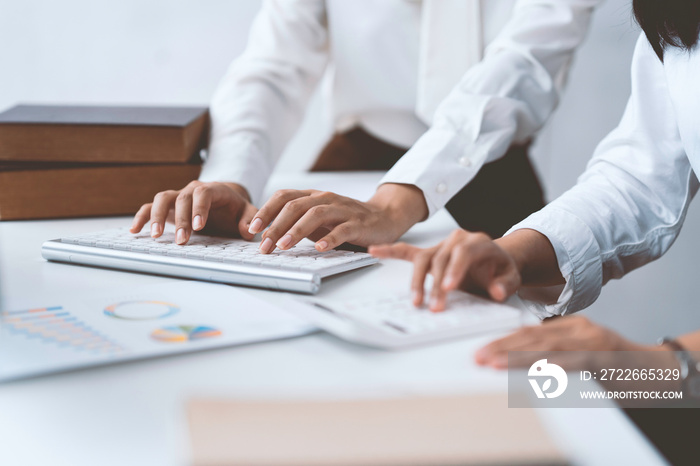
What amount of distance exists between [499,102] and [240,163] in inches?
15.1

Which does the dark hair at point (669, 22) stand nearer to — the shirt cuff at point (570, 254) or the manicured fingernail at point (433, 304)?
the shirt cuff at point (570, 254)

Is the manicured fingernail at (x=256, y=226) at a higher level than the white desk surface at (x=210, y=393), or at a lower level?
higher

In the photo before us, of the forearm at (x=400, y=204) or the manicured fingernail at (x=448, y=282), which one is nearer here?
the manicured fingernail at (x=448, y=282)

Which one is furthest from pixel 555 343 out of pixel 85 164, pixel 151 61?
pixel 151 61

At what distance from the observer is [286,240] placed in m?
0.63

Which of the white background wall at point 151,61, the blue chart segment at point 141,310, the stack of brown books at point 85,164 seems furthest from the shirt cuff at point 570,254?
the white background wall at point 151,61

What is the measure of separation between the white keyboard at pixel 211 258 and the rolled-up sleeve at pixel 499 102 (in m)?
0.24

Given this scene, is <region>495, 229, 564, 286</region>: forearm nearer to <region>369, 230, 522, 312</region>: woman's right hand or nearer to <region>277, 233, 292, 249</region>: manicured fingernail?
<region>369, 230, 522, 312</region>: woman's right hand

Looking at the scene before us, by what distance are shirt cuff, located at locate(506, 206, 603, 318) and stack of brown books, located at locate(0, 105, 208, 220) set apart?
0.49 meters

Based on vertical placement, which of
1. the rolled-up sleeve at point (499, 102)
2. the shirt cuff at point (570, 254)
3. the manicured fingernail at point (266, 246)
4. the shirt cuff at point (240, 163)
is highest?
the rolled-up sleeve at point (499, 102)

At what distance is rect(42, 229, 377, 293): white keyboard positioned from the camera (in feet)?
1.85

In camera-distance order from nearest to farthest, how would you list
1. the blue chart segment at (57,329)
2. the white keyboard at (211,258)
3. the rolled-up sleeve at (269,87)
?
the blue chart segment at (57,329)
the white keyboard at (211,258)
the rolled-up sleeve at (269,87)

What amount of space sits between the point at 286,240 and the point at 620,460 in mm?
385

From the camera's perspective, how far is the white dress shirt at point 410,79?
92cm
